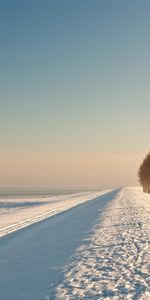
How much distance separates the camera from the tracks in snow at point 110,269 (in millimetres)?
9305

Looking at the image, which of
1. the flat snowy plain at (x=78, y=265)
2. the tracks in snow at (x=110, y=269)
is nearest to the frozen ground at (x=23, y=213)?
the flat snowy plain at (x=78, y=265)

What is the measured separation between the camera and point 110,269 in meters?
11.6

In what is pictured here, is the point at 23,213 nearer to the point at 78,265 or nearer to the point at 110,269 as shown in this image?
the point at 78,265

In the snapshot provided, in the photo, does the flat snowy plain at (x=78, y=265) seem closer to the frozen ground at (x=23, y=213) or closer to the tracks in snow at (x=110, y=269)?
the tracks in snow at (x=110, y=269)

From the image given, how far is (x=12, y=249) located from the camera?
55.1ft

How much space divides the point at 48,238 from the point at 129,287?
1027 centimetres

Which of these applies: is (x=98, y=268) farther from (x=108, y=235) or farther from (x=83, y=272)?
(x=108, y=235)

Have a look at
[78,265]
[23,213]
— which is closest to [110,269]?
[78,265]

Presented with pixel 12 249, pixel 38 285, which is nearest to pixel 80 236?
pixel 12 249

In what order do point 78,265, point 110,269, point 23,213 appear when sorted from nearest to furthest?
point 110,269 < point 78,265 < point 23,213

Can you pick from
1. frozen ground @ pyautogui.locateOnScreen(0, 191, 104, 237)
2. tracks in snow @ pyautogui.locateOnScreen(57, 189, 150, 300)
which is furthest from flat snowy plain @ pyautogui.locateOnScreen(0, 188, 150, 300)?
frozen ground @ pyautogui.locateOnScreen(0, 191, 104, 237)

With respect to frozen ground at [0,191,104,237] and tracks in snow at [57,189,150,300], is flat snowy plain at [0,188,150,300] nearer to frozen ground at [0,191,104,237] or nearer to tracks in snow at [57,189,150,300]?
tracks in snow at [57,189,150,300]

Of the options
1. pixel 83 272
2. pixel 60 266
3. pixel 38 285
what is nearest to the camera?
pixel 38 285

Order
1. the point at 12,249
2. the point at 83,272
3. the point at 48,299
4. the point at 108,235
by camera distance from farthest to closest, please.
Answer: the point at 108,235
the point at 12,249
the point at 83,272
the point at 48,299
